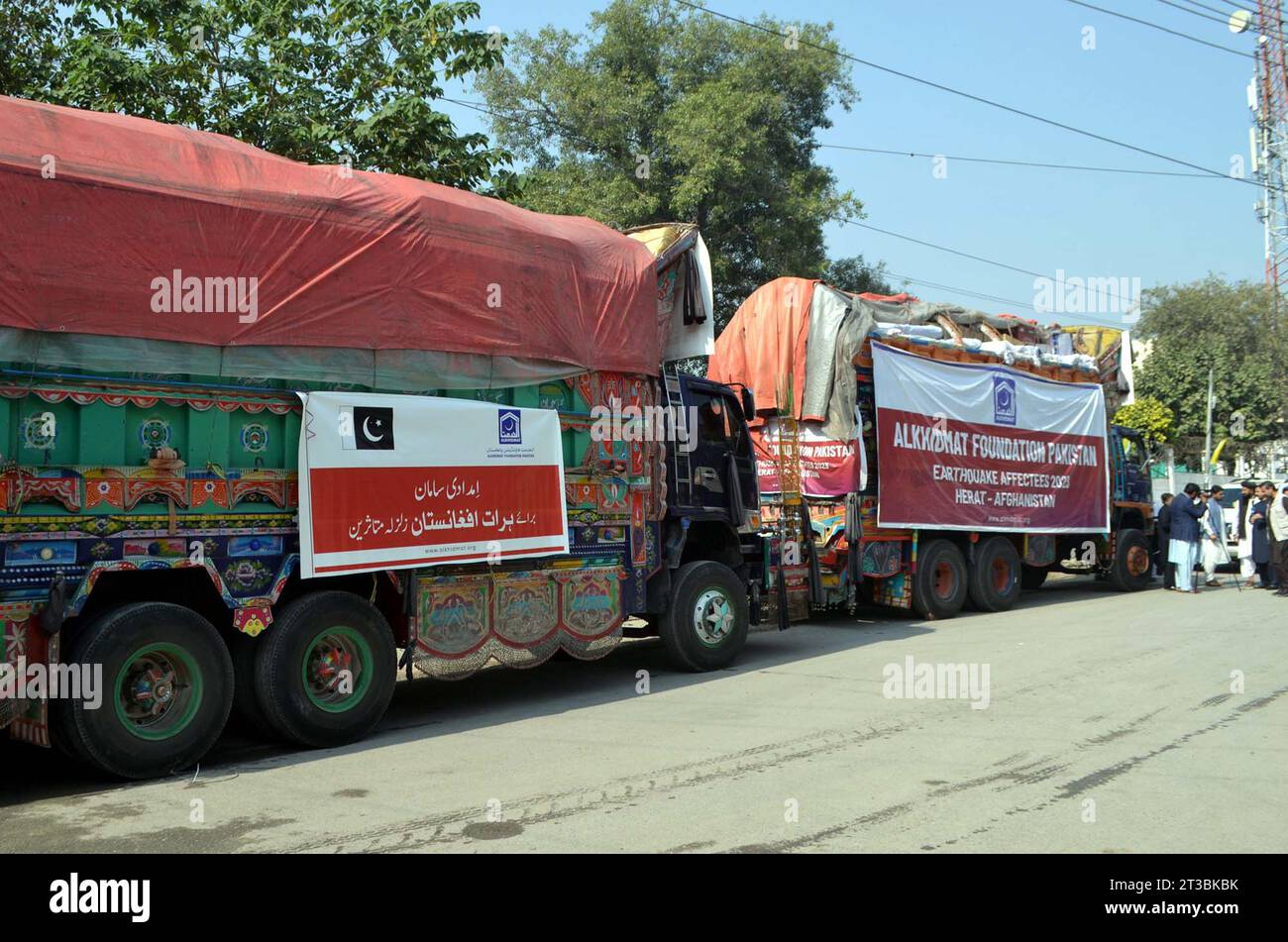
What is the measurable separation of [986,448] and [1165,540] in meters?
5.36

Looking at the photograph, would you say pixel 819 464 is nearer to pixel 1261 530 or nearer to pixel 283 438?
pixel 283 438

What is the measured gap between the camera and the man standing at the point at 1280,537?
663 inches

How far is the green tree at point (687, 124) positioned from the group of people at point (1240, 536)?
354 inches

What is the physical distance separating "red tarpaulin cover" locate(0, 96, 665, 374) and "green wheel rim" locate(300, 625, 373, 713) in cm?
199

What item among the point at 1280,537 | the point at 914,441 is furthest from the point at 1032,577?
the point at 914,441

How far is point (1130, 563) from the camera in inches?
730

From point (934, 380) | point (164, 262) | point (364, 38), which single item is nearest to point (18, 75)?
point (364, 38)

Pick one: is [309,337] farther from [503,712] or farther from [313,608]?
[503,712]

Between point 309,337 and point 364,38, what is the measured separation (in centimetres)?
650

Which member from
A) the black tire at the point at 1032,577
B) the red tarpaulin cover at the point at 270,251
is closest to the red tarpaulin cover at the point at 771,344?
the red tarpaulin cover at the point at 270,251

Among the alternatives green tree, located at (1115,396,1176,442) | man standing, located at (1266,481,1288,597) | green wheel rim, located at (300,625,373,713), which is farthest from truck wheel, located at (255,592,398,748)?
green tree, located at (1115,396,1176,442)

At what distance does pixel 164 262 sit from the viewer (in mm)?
6676

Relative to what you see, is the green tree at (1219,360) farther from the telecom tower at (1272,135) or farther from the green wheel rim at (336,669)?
the green wheel rim at (336,669)

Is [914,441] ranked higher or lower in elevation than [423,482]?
higher
